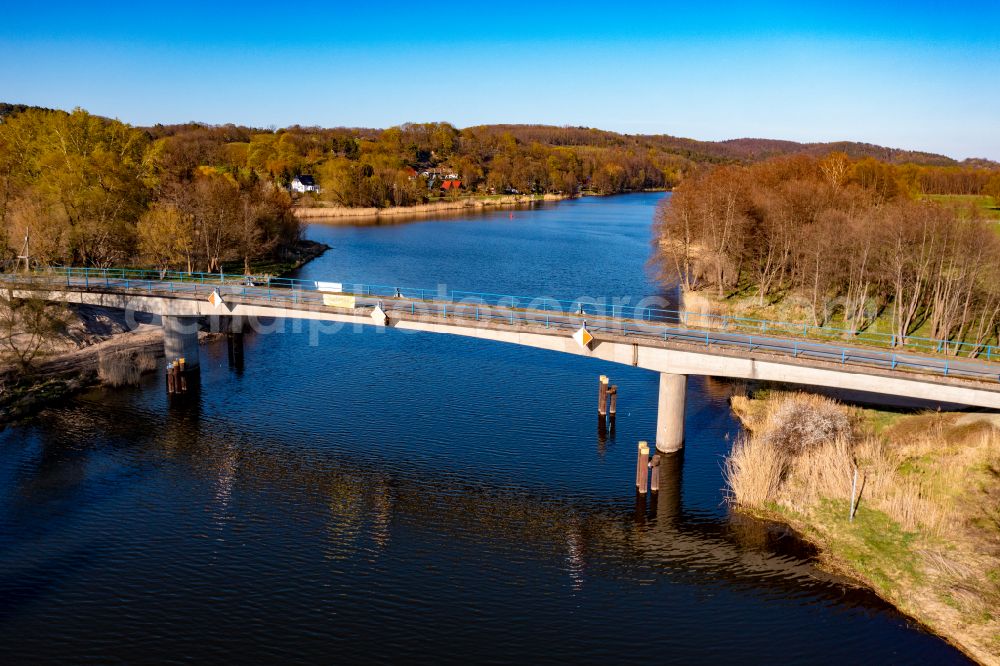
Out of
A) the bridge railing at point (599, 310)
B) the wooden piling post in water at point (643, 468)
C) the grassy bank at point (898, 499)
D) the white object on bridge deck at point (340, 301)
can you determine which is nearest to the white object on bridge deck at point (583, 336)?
the bridge railing at point (599, 310)

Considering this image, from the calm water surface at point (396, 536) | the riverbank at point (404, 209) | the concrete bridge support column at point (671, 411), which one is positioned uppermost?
the riverbank at point (404, 209)

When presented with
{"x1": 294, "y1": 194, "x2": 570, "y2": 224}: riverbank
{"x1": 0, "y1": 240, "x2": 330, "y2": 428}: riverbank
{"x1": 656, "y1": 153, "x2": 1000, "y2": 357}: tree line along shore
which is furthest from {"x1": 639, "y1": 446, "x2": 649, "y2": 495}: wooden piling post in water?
{"x1": 294, "y1": 194, "x2": 570, "y2": 224}: riverbank

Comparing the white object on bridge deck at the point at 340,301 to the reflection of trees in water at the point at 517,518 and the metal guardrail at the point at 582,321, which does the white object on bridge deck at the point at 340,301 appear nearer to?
the metal guardrail at the point at 582,321

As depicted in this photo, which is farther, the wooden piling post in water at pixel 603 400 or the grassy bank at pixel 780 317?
the grassy bank at pixel 780 317

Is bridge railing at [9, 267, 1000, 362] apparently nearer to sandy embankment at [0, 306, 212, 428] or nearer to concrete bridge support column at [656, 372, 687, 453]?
sandy embankment at [0, 306, 212, 428]

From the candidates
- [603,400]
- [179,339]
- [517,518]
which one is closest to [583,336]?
[603,400]

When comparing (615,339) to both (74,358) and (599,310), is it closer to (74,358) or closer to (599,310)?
(599,310)
